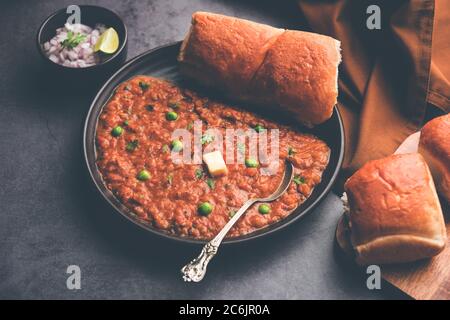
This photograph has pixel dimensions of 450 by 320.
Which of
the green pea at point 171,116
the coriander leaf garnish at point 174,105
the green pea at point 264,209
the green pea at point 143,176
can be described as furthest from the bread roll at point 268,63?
the green pea at point 143,176

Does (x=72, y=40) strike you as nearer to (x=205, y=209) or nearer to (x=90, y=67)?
(x=90, y=67)

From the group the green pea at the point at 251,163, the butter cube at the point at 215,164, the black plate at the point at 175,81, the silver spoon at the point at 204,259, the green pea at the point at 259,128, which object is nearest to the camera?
the silver spoon at the point at 204,259

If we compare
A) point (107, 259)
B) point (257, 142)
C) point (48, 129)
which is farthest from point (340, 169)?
point (48, 129)

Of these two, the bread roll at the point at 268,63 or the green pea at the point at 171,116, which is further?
the green pea at the point at 171,116

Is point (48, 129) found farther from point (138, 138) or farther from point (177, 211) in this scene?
point (177, 211)

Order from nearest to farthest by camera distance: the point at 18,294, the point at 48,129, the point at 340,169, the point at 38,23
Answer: the point at 18,294
the point at 340,169
the point at 48,129
the point at 38,23

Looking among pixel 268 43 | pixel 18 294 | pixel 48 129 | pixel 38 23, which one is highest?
pixel 268 43

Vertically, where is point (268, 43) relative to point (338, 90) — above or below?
above

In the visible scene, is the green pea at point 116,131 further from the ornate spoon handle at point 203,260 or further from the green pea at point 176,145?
the ornate spoon handle at point 203,260
